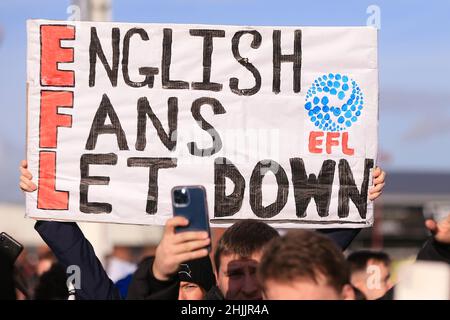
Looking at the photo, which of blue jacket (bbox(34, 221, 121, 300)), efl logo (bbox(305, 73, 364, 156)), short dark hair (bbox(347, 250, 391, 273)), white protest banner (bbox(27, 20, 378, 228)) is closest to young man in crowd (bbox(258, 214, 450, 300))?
blue jacket (bbox(34, 221, 121, 300))

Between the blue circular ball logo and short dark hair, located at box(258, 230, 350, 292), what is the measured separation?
86.8 inches

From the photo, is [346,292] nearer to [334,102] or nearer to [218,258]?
[218,258]

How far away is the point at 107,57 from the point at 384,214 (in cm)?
4751

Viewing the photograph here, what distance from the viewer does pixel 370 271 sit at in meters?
8.27

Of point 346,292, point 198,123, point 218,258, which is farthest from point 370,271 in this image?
point 346,292

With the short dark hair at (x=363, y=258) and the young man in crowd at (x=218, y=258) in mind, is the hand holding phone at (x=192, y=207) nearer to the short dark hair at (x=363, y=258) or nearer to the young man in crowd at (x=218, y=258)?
the young man in crowd at (x=218, y=258)

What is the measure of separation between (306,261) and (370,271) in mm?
4688

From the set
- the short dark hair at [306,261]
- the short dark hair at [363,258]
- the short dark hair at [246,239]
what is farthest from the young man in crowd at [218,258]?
the short dark hair at [363,258]

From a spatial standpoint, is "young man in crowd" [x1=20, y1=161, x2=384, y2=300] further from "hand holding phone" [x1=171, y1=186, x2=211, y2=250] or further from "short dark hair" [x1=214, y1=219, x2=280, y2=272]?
"hand holding phone" [x1=171, y1=186, x2=211, y2=250]

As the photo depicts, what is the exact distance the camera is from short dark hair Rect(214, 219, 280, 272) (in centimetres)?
517

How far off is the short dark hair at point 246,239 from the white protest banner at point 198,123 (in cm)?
54

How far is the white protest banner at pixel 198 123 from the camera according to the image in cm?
585

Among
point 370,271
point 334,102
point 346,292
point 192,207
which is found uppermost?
point 334,102
